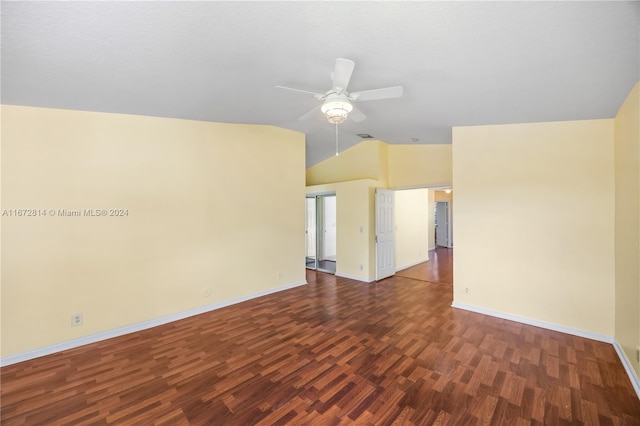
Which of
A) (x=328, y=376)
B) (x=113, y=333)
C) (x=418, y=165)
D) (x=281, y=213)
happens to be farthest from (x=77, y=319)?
(x=418, y=165)

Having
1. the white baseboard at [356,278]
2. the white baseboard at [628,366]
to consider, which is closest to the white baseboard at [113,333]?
the white baseboard at [356,278]

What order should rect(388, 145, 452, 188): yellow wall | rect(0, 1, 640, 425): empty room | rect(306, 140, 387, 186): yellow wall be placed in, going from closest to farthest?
1. rect(0, 1, 640, 425): empty room
2. rect(388, 145, 452, 188): yellow wall
3. rect(306, 140, 387, 186): yellow wall

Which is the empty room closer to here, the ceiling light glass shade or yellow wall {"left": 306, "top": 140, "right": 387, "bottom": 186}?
the ceiling light glass shade

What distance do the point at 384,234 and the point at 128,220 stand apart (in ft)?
15.6

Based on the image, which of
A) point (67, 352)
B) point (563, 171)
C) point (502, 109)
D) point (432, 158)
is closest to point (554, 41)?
point (502, 109)

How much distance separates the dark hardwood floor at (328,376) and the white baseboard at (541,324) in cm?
12

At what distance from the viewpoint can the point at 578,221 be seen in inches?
130

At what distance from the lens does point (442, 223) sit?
37.3ft

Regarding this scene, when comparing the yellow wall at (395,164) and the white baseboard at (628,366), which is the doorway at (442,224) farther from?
the white baseboard at (628,366)

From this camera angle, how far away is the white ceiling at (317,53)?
172 cm

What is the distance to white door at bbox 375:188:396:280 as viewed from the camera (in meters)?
5.80

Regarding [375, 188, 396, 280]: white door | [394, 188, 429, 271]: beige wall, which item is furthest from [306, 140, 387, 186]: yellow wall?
[394, 188, 429, 271]: beige wall

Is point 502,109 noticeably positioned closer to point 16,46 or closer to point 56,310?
point 16,46

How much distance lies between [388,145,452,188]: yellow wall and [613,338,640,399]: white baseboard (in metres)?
3.27
